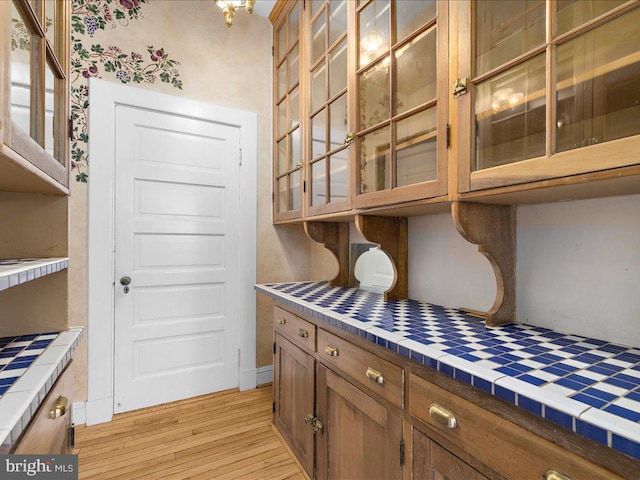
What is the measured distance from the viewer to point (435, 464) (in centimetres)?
89

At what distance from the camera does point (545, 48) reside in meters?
0.85

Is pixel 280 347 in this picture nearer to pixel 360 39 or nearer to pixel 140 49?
pixel 360 39

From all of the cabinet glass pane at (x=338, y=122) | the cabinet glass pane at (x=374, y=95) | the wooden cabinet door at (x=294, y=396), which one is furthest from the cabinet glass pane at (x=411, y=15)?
the wooden cabinet door at (x=294, y=396)

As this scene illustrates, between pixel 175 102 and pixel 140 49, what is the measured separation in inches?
15.2

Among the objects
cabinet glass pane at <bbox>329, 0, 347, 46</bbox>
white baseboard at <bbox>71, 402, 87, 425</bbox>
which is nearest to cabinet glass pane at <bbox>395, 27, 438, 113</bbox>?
cabinet glass pane at <bbox>329, 0, 347, 46</bbox>

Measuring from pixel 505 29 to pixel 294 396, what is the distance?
1788mm

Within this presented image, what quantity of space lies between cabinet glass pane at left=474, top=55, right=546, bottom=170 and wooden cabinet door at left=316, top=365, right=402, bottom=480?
2.87 feet

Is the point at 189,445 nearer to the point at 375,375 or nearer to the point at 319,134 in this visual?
the point at 375,375

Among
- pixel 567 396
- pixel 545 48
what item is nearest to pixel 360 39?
pixel 545 48

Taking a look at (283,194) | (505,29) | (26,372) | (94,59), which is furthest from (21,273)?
(94,59)

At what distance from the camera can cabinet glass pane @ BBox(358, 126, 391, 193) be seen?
1.39 m

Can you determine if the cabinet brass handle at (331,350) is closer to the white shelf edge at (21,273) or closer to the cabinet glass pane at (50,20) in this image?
the white shelf edge at (21,273)

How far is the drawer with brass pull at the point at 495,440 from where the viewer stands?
62 centimetres

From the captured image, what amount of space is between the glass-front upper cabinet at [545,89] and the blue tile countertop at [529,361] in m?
0.47
